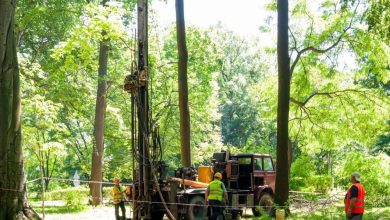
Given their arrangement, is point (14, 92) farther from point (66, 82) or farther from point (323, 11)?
point (323, 11)

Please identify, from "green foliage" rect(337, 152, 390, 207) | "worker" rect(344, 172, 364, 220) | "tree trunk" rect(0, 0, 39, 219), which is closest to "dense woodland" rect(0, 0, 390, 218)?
"green foliage" rect(337, 152, 390, 207)

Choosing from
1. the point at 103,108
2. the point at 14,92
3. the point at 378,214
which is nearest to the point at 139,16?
the point at 14,92

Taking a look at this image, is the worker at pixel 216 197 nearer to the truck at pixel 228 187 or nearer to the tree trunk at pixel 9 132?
the truck at pixel 228 187

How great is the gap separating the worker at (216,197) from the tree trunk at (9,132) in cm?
467

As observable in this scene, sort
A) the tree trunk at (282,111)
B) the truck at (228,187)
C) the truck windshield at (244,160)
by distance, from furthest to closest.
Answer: the truck windshield at (244,160) → the tree trunk at (282,111) → the truck at (228,187)

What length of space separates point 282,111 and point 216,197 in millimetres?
4593

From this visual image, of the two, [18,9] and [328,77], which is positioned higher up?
[18,9]

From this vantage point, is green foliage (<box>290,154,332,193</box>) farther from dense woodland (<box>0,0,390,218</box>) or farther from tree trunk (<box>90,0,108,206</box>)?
tree trunk (<box>90,0,108,206</box>)

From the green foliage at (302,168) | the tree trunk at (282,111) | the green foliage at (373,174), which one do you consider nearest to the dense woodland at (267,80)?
the green foliage at (373,174)

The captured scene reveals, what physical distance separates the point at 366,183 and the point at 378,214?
22.5 ft

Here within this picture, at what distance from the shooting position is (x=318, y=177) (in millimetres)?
31578

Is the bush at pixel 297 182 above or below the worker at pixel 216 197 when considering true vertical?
below

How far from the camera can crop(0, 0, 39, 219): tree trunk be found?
1112 centimetres

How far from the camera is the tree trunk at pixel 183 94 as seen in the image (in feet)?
59.6
